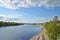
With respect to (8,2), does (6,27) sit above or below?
below

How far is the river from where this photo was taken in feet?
11.6

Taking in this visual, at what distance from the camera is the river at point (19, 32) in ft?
11.6

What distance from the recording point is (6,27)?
3604mm

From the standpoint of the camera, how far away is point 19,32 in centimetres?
355

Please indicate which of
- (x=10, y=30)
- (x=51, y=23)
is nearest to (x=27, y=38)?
(x=10, y=30)

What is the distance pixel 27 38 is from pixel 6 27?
59 centimetres

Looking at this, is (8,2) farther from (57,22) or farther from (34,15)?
(57,22)

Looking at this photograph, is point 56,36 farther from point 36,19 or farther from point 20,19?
point 20,19

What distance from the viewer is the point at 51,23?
3508 millimetres

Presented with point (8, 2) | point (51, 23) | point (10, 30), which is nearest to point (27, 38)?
point (10, 30)

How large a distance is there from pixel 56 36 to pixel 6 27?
1233 mm

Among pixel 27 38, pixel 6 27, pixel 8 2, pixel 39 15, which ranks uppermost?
pixel 8 2

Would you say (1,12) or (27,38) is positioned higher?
(1,12)

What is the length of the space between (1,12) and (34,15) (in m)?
0.81
